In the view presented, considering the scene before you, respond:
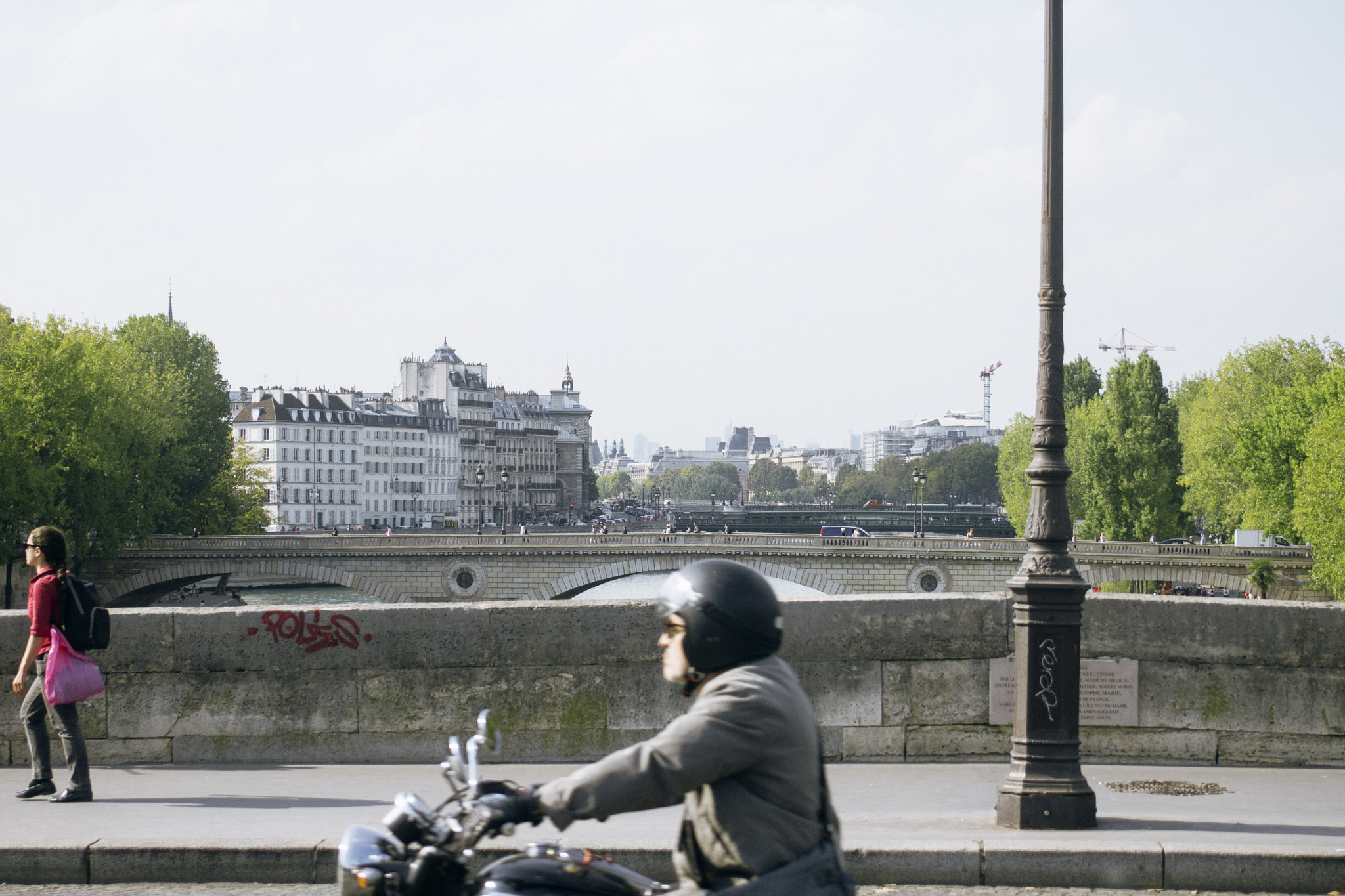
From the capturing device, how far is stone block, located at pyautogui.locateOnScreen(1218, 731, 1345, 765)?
833cm

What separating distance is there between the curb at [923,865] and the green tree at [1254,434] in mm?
38854

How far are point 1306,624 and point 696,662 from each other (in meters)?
6.48

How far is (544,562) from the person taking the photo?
54.1m

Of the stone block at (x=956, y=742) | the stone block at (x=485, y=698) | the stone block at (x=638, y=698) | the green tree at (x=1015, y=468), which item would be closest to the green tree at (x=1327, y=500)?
the green tree at (x=1015, y=468)

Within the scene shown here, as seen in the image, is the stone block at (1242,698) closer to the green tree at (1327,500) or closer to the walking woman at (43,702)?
the walking woman at (43,702)

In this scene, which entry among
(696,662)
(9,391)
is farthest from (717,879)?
(9,391)

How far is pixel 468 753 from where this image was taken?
3318 millimetres

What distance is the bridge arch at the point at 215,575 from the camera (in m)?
53.6

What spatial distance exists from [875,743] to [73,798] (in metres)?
4.58

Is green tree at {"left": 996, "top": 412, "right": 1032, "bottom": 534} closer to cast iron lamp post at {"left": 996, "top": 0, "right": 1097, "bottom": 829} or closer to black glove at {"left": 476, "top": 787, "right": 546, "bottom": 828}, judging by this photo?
cast iron lamp post at {"left": 996, "top": 0, "right": 1097, "bottom": 829}

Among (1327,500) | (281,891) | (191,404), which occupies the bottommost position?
(281,891)

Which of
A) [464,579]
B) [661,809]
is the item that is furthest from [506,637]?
[464,579]

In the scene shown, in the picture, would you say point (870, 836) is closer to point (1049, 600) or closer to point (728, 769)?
point (1049, 600)

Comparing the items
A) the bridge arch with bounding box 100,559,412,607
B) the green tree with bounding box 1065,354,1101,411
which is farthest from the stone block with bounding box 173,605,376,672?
the green tree with bounding box 1065,354,1101,411
